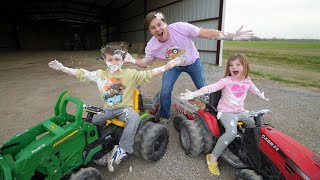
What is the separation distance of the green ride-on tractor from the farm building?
362 inches

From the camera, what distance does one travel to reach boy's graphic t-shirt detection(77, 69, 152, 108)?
3.20 m

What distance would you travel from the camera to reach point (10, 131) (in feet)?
14.3

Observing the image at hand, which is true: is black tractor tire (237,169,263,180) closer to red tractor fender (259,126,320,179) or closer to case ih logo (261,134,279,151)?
red tractor fender (259,126,320,179)

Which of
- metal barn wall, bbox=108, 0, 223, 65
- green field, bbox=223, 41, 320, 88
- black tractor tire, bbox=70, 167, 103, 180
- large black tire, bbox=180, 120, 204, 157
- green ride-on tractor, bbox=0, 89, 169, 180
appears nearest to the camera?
green ride-on tractor, bbox=0, 89, 169, 180

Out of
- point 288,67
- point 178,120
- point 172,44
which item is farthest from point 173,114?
point 288,67

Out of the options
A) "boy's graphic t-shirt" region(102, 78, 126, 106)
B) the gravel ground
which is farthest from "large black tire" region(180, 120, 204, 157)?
"boy's graphic t-shirt" region(102, 78, 126, 106)

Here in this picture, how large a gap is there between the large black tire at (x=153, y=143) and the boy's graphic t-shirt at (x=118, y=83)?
48cm

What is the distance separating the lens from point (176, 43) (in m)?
3.92

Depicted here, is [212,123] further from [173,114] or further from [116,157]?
[173,114]

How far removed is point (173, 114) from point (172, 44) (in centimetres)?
179

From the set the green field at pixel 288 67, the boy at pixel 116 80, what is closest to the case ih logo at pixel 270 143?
the boy at pixel 116 80

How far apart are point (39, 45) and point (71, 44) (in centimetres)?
758

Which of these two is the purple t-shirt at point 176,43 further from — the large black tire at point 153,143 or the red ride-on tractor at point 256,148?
the large black tire at point 153,143

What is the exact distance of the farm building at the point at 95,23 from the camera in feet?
40.9
